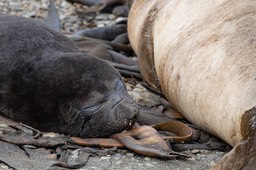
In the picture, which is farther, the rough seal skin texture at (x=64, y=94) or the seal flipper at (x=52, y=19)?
the seal flipper at (x=52, y=19)

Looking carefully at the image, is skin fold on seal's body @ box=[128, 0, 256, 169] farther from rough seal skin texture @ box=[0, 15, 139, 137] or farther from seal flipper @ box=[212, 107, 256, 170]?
rough seal skin texture @ box=[0, 15, 139, 137]

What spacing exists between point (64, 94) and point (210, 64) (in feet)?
2.65

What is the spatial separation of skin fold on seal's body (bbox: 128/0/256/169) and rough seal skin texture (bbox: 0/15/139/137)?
40cm

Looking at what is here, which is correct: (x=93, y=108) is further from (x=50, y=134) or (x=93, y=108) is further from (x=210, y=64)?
(x=210, y=64)

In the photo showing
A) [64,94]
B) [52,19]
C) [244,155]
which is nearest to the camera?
[244,155]

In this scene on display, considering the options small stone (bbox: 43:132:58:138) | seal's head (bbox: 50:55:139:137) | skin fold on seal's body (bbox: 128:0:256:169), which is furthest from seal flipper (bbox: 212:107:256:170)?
small stone (bbox: 43:132:58:138)

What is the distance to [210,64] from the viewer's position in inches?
168

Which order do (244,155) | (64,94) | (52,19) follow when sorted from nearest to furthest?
(244,155), (64,94), (52,19)

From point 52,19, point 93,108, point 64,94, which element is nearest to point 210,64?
point 93,108

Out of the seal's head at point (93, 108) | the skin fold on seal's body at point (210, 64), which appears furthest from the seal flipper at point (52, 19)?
the seal's head at point (93, 108)

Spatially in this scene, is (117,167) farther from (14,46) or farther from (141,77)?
(141,77)

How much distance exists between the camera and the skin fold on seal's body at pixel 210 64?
12.4 ft

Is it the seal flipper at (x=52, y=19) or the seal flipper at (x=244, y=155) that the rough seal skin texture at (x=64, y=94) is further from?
the seal flipper at (x=52, y=19)

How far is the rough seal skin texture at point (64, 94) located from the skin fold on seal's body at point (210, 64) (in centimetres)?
40
